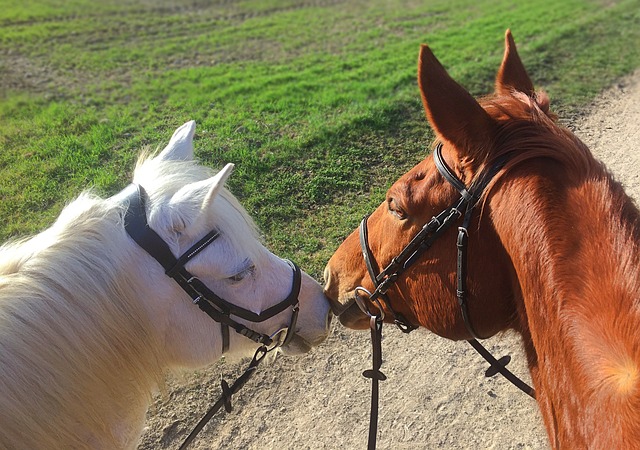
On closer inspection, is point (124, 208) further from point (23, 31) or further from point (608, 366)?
point (23, 31)

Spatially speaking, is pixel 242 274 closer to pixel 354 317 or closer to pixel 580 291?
pixel 354 317

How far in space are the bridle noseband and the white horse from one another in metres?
0.03

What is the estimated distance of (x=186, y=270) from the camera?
6.90ft

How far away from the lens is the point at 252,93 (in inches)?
335

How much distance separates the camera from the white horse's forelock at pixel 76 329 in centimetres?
183

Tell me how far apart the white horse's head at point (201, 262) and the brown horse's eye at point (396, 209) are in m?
0.66

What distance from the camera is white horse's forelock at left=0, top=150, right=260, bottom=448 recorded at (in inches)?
72.1

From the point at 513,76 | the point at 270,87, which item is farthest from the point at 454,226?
the point at 270,87

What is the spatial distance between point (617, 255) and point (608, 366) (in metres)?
0.33

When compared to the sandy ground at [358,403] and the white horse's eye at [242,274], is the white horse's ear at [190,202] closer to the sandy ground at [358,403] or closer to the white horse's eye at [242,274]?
the white horse's eye at [242,274]

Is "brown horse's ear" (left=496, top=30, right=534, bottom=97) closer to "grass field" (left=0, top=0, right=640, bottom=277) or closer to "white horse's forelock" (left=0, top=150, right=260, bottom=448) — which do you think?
"white horse's forelock" (left=0, top=150, right=260, bottom=448)

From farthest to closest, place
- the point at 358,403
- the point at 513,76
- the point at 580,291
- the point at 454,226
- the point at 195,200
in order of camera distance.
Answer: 1. the point at 358,403
2. the point at 513,76
3. the point at 195,200
4. the point at 454,226
5. the point at 580,291

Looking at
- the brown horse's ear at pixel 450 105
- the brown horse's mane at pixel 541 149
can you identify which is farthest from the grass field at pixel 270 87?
the brown horse's mane at pixel 541 149

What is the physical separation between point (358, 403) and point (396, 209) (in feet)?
6.60
